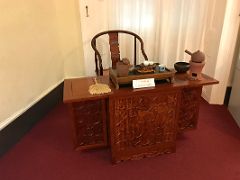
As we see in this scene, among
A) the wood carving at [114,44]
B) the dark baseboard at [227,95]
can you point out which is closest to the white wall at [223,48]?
the dark baseboard at [227,95]

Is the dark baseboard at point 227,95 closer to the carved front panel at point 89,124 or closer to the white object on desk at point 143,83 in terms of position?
the white object on desk at point 143,83

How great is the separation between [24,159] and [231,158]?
175 cm

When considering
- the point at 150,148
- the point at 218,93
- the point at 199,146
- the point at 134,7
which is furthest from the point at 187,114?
the point at 134,7

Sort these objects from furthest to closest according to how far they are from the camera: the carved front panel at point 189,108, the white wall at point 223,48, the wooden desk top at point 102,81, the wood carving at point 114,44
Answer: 1. the wood carving at point 114,44
2. the white wall at point 223,48
3. the carved front panel at point 189,108
4. the wooden desk top at point 102,81

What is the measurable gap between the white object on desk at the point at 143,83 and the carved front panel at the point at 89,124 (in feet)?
1.01

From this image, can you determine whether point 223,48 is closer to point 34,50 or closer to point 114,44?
point 114,44

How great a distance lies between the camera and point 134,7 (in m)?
2.51

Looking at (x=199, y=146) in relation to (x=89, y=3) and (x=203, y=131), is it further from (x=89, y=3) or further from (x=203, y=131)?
(x=89, y=3)

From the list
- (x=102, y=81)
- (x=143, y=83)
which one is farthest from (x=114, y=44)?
(x=143, y=83)

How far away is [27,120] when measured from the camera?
220 cm

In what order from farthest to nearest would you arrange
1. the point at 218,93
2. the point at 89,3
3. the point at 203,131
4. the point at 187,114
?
the point at 218,93
the point at 89,3
the point at 203,131
the point at 187,114

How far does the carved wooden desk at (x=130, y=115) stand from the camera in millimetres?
1554

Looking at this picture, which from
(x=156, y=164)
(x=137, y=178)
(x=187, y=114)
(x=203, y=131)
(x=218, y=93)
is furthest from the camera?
(x=218, y=93)

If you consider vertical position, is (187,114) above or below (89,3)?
below
